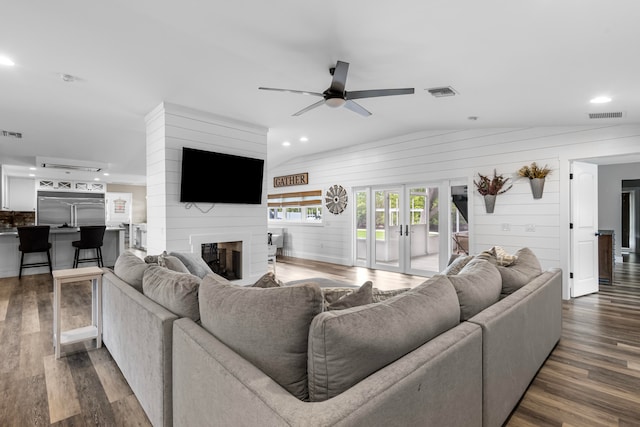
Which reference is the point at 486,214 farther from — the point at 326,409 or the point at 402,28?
the point at 326,409

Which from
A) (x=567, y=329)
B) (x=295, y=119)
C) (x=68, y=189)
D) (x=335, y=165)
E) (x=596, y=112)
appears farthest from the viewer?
(x=68, y=189)

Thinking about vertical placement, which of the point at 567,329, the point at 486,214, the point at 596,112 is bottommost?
the point at 567,329

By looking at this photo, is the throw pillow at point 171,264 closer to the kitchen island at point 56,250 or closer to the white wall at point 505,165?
the white wall at point 505,165

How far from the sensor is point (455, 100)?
154 inches

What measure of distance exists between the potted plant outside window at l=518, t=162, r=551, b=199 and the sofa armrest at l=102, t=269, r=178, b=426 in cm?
519

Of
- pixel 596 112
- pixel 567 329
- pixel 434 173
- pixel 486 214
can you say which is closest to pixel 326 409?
pixel 567 329

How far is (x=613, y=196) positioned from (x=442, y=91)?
732cm

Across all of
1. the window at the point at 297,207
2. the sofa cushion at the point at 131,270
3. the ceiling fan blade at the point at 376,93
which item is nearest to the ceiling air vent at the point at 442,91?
the ceiling fan blade at the point at 376,93

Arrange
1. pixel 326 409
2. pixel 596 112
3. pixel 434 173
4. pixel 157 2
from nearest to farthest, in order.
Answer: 1. pixel 326 409
2. pixel 157 2
3. pixel 596 112
4. pixel 434 173

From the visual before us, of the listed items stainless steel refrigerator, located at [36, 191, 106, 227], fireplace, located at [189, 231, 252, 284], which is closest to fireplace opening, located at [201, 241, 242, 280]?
fireplace, located at [189, 231, 252, 284]

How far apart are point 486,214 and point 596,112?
6.80ft

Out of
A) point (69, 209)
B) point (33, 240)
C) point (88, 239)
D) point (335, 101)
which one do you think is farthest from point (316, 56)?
point (69, 209)

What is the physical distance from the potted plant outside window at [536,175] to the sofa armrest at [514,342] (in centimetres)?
258

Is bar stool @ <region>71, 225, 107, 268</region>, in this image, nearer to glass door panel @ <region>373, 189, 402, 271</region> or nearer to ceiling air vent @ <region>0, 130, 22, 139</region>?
ceiling air vent @ <region>0, 130, 22, 139</region>
